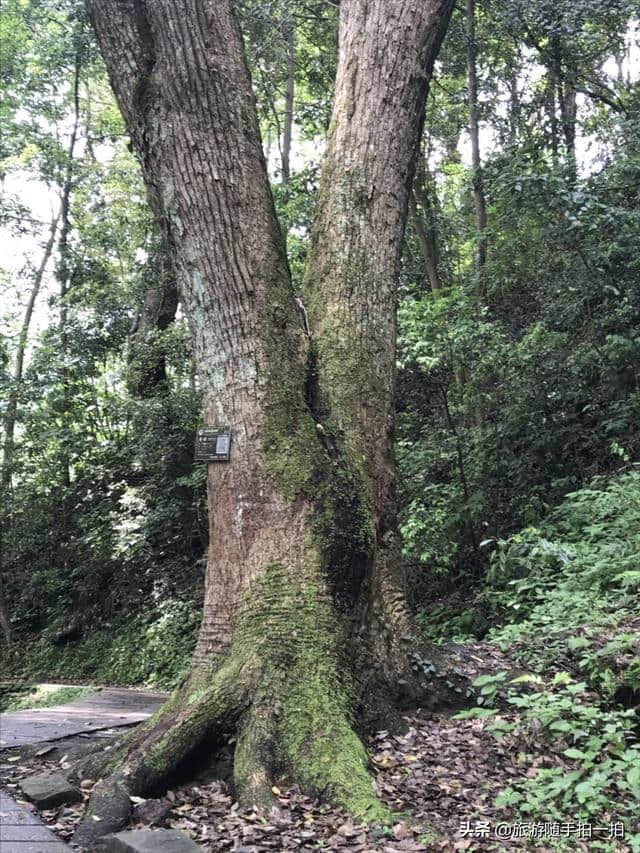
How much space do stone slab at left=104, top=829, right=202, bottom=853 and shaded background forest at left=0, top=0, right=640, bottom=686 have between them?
2.74 m

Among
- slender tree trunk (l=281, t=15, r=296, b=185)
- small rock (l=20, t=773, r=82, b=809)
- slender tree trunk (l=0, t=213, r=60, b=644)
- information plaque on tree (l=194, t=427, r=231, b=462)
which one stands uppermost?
slender tree trunk (l=281, t=15, r=296, b=185)

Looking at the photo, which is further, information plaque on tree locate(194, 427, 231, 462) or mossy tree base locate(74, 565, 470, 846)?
information plaque on tree locate(194, 427, 231, 462)

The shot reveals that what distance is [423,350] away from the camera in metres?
6.87

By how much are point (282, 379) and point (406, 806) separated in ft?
7.04

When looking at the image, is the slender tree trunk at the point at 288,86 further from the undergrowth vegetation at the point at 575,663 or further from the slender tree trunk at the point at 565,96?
the undergrowth vegetation at the point at 575,663

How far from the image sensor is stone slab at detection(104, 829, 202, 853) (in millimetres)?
2471

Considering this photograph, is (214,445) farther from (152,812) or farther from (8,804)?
(8,804)

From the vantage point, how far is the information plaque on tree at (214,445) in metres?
3.74

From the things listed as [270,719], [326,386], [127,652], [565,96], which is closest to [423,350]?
[326,386]

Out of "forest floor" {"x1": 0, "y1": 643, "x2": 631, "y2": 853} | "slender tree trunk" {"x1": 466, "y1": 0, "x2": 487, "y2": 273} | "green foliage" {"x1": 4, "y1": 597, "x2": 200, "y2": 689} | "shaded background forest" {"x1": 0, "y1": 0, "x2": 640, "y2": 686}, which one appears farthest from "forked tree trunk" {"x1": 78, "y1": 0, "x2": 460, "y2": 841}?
"slender tree trunk" {"x1": 466, "y1": 0, "x2": 487, "y2": 273}

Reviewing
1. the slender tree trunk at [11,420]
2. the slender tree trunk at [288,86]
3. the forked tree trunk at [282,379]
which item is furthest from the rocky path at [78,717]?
the slender tree trunk at [288,86]

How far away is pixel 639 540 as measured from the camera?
4.56 metres

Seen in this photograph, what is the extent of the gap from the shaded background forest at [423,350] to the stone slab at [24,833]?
3.18m

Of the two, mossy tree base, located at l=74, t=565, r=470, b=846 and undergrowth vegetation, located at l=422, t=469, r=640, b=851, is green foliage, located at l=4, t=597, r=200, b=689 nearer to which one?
undergrowth vegetation, located at l=422, t=469, r=640, b=851
